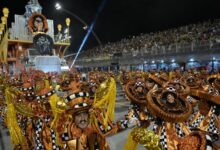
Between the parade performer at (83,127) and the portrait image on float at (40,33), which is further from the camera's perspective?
the portrait image on float at (40,33)

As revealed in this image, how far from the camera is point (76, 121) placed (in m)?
3.32

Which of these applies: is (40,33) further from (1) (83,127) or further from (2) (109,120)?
(1) (83,127)

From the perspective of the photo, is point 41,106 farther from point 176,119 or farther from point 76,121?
point 176,119

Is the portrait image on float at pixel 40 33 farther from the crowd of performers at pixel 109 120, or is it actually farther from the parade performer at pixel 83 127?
the parade performer at pixel 83 127

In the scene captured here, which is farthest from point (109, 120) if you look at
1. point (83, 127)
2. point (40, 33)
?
point (40, 33)

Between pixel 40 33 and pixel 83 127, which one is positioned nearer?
pixel 83 127

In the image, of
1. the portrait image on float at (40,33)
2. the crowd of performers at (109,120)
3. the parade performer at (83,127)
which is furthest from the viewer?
the portrait image on float at (40,33)

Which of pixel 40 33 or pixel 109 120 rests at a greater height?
pixel 40 33

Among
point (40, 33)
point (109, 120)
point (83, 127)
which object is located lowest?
point (109, 120)

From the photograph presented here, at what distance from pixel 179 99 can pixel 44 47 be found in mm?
29135

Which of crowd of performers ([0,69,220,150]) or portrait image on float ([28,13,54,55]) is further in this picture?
portrait image on float ([28,13,54,55])

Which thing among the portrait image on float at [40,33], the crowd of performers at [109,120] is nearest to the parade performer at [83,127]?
the crowd of performers at [109,120]

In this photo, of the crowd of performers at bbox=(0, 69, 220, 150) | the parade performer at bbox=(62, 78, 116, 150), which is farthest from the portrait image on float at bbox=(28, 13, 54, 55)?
the parade performer at bbox=(62, 78, 116, 150)

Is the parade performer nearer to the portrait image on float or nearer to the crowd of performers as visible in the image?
the crowd of performers
